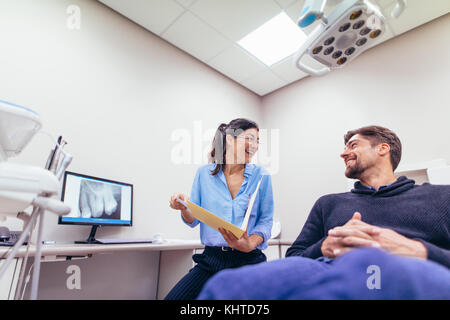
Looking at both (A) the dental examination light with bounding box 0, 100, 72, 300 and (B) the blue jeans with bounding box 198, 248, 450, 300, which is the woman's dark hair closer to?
(A) the dental examination light with bounding box 0, 100, 72, 300

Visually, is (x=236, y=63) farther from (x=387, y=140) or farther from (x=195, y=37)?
(x=387, y=140)

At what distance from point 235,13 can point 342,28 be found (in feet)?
4.98

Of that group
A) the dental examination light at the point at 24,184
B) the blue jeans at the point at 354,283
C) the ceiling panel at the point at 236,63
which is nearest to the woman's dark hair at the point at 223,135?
the dental examination light at the point at 24,184

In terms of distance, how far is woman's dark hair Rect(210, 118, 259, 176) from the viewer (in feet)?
4.46

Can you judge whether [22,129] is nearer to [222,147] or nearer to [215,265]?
[215,265]

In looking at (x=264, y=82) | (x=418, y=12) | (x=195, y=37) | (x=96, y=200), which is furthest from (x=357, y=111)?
(x=96, y=200)

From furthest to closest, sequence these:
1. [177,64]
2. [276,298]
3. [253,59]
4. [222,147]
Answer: [253,59], [177,64], [222,147], [276,298]

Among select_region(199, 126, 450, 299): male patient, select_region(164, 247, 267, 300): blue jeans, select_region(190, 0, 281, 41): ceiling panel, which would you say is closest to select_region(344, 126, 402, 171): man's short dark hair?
select_region(199, 126, 450, 299): male patient

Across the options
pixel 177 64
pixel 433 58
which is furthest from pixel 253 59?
pixel 433 58

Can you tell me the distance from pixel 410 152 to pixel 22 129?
2608 millimetres

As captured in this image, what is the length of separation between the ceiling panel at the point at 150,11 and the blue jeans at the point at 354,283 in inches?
92.2

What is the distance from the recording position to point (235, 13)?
223 centimetres

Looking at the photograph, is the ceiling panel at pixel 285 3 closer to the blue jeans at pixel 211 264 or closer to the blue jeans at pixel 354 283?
the blue jeans at pixel 211 264
